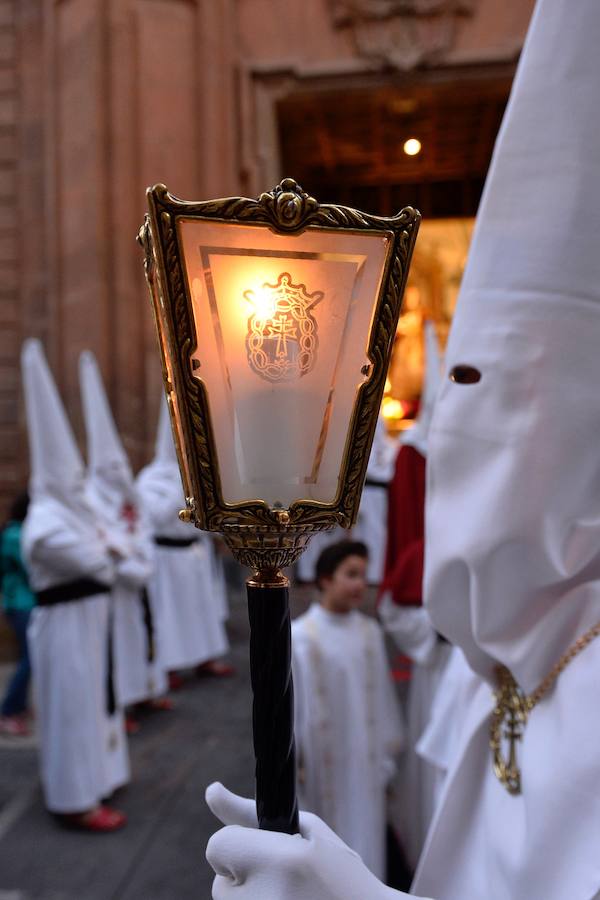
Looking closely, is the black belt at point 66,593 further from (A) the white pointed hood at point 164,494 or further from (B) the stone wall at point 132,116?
(B) the stone wall at point 132,116

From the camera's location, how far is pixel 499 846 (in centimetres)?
134

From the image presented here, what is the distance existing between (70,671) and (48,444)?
3.94ft

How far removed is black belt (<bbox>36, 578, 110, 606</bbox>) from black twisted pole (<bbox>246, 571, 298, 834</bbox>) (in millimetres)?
3733

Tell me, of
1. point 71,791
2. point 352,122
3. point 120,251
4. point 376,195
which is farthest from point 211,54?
point 71,791

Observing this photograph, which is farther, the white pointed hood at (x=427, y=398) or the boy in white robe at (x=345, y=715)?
the white pointed hood at (x=427, y=398)

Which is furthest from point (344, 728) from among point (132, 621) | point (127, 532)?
point (132, 621)

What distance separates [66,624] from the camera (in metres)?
4.42

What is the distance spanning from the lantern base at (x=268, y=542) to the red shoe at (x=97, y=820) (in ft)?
12.4

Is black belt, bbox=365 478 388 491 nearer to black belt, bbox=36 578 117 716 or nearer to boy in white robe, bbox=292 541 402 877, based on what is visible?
black belt, bbox=36 578 117 716

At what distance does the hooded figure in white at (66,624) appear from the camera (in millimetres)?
4277

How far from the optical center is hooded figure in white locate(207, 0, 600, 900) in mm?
1269

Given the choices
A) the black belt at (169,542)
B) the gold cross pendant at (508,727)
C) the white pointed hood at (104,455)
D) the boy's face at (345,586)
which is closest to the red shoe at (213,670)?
the black belt at (169,542)

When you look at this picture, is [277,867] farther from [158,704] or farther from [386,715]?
[158,704]

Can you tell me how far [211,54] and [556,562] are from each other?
1065 centimetres
